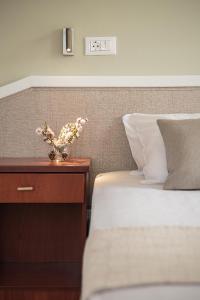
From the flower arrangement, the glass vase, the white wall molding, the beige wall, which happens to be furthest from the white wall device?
→ the glass vase

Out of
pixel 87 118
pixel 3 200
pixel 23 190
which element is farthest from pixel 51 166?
pixel 87 118

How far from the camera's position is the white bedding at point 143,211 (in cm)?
72

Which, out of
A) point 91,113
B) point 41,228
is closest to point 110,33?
point 91,113

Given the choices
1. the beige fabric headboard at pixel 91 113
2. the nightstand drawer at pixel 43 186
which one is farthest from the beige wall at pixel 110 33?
the nightstand drawer at pixel 43 186

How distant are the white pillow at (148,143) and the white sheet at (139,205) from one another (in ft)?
0.28

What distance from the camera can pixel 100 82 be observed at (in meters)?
2.15

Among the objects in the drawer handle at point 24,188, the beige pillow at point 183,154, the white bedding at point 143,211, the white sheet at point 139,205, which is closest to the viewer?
the white bedding at point 143,211

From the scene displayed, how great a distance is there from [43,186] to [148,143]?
580 millimetres

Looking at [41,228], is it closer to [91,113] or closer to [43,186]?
[43,186]

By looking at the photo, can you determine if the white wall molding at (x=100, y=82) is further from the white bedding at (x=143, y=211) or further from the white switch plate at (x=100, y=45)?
the white bedding at (x=143, y=211)

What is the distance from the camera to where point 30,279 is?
73.4 inches

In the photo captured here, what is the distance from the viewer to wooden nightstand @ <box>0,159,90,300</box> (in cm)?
177

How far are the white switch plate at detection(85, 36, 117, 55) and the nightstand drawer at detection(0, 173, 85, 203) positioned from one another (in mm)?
825

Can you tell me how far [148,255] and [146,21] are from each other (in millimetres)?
1699
